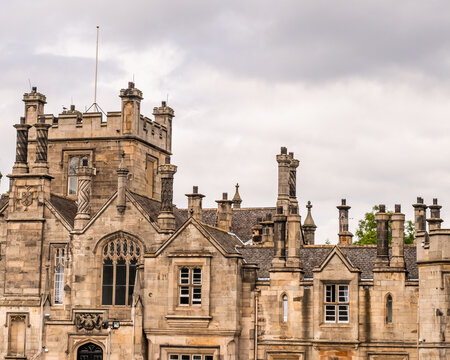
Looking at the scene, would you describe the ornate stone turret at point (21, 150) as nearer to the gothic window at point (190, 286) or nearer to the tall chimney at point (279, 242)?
the gothic window at point (190, 286)

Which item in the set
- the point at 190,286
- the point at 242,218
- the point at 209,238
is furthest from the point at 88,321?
the point at 242,218

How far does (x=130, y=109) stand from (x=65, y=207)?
6.97 meters

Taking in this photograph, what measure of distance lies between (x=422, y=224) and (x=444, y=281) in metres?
8.08

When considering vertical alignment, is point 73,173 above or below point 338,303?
above

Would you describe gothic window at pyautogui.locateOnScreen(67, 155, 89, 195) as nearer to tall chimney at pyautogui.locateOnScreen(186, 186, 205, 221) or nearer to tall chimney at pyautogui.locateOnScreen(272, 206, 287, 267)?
tall chimney at pyautogui.locateOnScreen(186, 186, 205, 221)

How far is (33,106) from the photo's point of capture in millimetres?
65375

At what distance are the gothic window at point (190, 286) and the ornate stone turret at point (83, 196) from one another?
20.9ft

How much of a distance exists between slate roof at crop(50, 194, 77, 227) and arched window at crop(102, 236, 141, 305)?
3.07 metres

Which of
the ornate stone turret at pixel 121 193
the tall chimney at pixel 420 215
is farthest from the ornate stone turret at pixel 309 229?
the ornate stone turret at pixel 121 193

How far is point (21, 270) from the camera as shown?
188 feet

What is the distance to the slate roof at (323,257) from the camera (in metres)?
52.6

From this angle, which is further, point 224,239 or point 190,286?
point 224,239

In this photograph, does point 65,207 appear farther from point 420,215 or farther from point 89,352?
point 420,215

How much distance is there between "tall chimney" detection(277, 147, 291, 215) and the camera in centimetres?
6206
